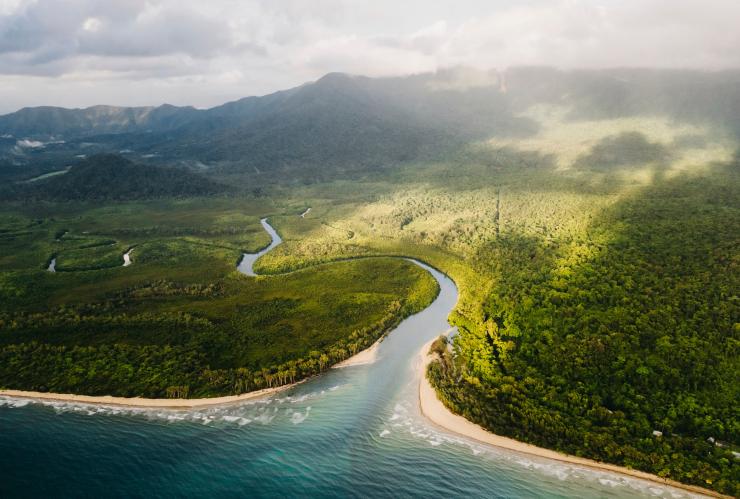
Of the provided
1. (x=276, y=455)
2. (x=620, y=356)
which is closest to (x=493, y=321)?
(x=620, y=356)

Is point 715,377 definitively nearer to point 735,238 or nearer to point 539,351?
point 539,351

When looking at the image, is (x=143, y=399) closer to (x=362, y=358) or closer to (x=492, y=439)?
(x=362, y=358)

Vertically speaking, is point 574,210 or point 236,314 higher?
point 574,210

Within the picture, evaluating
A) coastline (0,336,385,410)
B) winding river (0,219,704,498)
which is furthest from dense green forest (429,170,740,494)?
coastline (0,336,385,410)

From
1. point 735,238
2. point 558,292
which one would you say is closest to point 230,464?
point 558,292

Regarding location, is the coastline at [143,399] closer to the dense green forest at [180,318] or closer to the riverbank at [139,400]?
the riverbank at [139,400]

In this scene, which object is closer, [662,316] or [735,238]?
[662,316]

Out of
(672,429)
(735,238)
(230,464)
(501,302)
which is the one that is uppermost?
(735,238)
